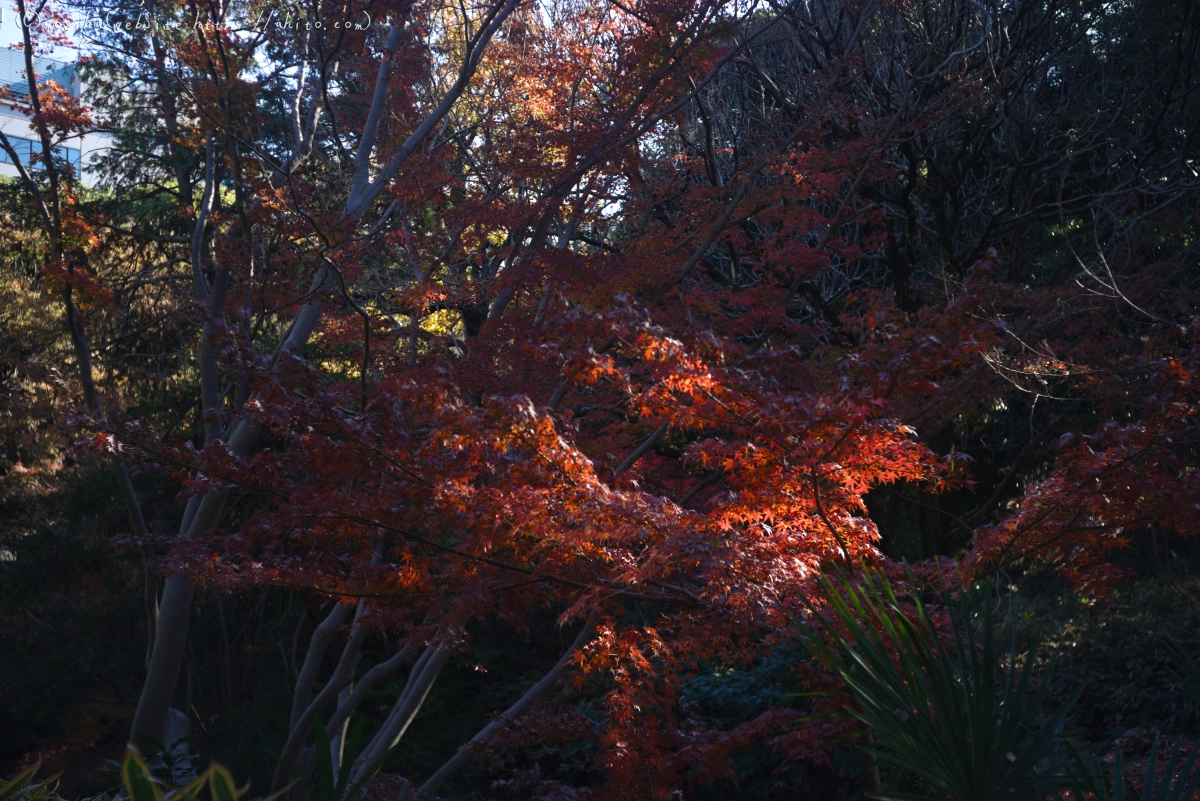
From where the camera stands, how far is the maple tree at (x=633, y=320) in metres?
4.52

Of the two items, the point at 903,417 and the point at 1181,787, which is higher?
the point at 903,417

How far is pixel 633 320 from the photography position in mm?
4238

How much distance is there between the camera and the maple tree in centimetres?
452

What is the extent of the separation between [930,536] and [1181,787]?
719cm

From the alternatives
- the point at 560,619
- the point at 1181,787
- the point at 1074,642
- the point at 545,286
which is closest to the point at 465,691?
the point at 545,286

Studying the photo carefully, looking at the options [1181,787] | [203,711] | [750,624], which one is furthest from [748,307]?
[203,711]

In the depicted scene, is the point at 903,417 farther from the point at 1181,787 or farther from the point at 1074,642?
the point at 1181,787

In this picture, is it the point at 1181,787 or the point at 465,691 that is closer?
the point at 1181,787

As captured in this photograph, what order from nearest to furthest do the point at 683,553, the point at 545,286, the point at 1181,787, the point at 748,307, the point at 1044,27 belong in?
1. the point at 1181,787
2. the point at 683,553
3. the point at 545,286
4. the point at 748,307
5. the point at 1044,27

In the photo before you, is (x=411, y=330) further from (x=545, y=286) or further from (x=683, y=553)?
(x=683, y=553)

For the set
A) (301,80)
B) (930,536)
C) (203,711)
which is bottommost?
(203,711)

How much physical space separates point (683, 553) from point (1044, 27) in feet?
26.7

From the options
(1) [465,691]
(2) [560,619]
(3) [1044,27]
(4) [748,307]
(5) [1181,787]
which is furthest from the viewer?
(1) [465,691]

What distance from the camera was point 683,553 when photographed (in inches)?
162
